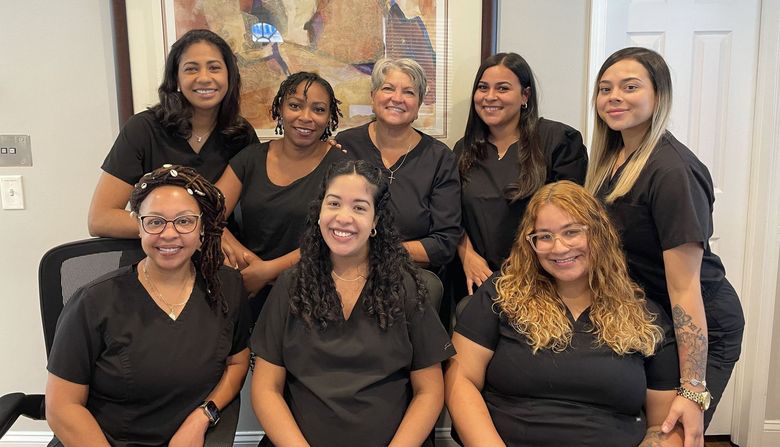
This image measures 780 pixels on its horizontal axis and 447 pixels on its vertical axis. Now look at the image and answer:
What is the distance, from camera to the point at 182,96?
191 centimetres

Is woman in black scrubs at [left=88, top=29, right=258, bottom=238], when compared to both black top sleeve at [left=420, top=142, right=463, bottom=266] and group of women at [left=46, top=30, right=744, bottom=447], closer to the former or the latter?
group of women at [left=46, top=30, right=744, bottom=447]

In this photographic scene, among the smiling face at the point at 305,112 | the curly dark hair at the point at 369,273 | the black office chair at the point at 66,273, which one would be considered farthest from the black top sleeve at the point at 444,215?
the black office chair at the point at 66,273

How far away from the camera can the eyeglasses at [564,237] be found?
4.94ft

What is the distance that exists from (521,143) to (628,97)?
46 centimetres

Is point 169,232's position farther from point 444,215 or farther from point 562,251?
point 562,251

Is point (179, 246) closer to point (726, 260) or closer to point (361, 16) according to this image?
point (361, 16)

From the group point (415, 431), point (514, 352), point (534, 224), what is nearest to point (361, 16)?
point (534, 224)

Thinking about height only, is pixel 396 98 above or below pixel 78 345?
above

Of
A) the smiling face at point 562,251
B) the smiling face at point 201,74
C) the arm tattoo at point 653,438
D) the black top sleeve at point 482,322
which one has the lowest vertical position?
the arm tattoo at point 653,438

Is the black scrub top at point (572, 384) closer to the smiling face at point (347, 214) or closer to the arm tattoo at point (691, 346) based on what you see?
the arm tattoo at point (691, 346)

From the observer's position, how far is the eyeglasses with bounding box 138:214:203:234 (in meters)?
1.44

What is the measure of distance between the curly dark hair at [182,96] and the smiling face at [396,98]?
0.53 metres

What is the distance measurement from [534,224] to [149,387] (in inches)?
44.5

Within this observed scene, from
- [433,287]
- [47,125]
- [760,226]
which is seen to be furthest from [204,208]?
[760,226]
